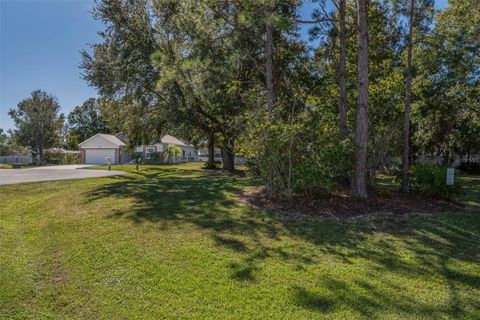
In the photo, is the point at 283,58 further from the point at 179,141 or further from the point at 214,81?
the point at 179,141

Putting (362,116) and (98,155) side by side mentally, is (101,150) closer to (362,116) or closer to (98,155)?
(98,155)

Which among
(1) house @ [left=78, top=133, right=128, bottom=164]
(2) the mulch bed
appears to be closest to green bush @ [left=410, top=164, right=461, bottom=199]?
(2) the mulch bed

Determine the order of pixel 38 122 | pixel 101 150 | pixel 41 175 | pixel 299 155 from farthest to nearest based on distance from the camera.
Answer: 1. pixel 38 122
2. pixel 101 150
3. pixel 41 175
4. pixel 299 155

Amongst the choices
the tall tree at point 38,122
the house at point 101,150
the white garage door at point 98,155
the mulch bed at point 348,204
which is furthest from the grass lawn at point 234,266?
the tall tree at point 38,122

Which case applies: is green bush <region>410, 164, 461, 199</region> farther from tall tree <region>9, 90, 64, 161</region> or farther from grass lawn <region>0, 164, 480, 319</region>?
tall tree <region>9, 90, 64, 161</region>

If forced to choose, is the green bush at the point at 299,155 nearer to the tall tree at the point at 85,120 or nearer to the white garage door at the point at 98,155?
the white garage door at the point at 98,155

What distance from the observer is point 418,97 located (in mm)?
14664

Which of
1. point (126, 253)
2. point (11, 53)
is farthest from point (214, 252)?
point (11, 53)

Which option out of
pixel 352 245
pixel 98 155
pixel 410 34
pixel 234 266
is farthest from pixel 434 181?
pixel 98 155

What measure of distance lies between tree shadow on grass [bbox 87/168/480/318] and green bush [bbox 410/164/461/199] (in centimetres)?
127

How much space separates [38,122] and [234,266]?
144 feet

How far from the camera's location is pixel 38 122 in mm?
40031

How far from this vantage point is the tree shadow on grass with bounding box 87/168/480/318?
10.6 ft

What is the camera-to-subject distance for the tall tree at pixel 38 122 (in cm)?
3994
